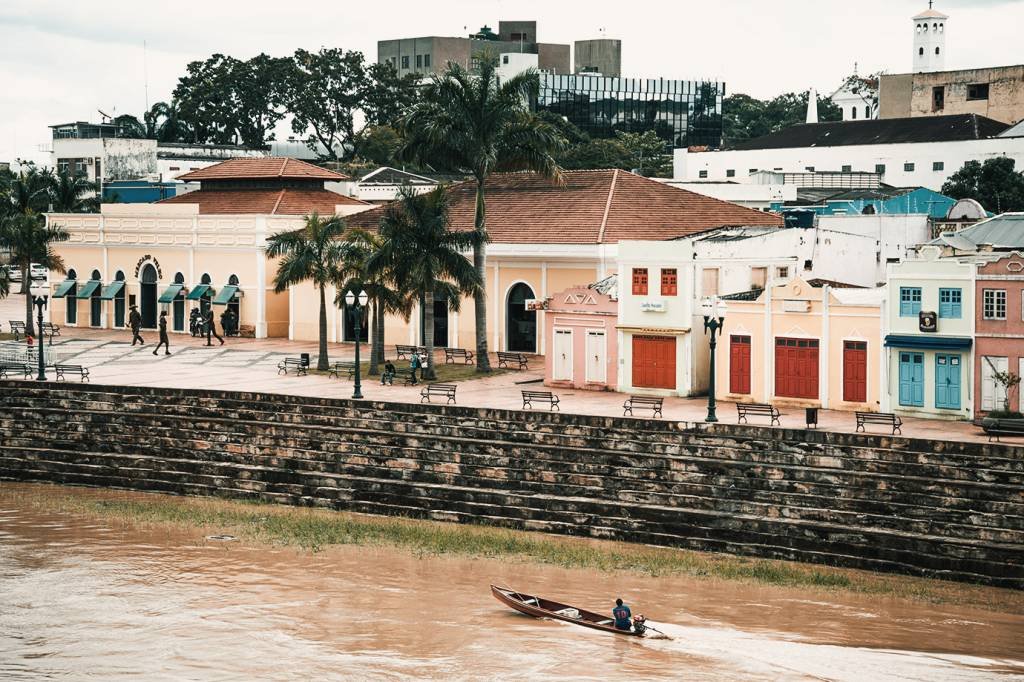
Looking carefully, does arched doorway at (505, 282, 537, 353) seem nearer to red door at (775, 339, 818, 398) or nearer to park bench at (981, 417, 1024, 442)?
red door at (775, 339, 818, 398)

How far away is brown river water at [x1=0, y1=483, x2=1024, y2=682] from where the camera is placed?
2611 cm

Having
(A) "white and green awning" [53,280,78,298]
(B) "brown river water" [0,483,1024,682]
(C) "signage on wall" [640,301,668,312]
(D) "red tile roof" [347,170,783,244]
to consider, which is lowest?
(B) "brown river water" [0,483,1024,682]

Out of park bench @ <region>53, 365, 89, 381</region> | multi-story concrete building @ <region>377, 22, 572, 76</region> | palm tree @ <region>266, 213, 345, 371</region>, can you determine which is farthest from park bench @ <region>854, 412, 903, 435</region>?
multi-story concrete building @ <region>377, 22, 572, 76</region>

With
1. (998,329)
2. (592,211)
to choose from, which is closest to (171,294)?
(592,211)

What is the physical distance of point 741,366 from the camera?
41.3m

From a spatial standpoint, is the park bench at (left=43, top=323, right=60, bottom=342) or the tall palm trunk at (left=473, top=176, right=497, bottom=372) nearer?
the tall palm trunk at (left=473, top=176, right=497, bottom=372)

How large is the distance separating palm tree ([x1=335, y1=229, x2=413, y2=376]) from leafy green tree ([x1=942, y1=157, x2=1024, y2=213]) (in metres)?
40.8

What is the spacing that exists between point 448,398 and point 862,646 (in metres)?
16.6

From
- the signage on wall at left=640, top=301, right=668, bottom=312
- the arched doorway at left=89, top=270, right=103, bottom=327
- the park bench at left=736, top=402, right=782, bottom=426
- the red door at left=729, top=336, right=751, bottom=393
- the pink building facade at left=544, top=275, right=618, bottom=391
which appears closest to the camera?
the park bench at left=736, top=402, right=782, bottom=426

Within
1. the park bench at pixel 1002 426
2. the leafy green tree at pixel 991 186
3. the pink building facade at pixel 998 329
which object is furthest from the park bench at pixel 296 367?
the leafy green tree at pixel 991 186

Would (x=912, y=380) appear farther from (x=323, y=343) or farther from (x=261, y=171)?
(x=261, y=171)

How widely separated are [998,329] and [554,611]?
1570 cm

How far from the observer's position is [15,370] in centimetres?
4847

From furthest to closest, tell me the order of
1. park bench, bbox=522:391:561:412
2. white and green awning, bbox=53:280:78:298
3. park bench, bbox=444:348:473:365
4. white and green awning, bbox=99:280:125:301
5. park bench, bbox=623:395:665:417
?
white and green awning, bbox=53:280:78:298
white and green awning, bbox=99:280:125:301
park bench, bbox=444:348:473:365
park bench, bbox=522:391:561:412
park bench, bbox=623:395:665:417
